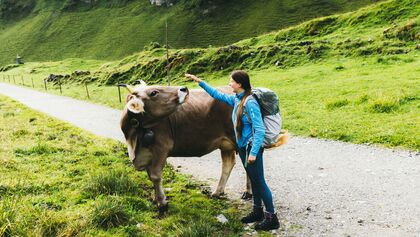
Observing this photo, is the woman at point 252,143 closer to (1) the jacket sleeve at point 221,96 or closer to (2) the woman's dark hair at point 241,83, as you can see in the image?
(2) the woman's dark hair at point 241,83

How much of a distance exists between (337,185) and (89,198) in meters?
5.78

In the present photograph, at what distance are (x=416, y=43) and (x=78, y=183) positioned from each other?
87.4 feet

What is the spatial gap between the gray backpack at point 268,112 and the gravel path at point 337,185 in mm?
1792

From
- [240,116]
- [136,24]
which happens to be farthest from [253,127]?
[136,24]

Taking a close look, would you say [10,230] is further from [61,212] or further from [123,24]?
[123,24]

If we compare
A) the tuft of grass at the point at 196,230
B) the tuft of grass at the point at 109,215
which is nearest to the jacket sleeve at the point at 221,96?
the tuft of grass at the point at 196,230

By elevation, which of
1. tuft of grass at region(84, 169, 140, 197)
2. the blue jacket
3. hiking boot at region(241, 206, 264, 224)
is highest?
the blue jacket

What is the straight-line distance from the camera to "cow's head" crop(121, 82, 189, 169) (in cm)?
720

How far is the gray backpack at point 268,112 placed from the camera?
6.66m

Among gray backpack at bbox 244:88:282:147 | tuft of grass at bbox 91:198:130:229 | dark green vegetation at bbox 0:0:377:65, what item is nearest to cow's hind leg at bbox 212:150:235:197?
gray backpack at bbox 244:88:282:147

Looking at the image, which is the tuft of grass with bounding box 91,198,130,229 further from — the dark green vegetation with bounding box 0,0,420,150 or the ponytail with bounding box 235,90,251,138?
the dark green vegetation with bounding box 0,0,420,150

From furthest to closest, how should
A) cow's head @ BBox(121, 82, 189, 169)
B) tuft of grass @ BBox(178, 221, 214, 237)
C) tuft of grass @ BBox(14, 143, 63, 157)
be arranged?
A: tuft of grass @ BBox(14, 143, 63, 157)
cow's head @ BBox(121, 82, 189, 169)
tuft of grass @ BBox(178, 221, 214, 237)

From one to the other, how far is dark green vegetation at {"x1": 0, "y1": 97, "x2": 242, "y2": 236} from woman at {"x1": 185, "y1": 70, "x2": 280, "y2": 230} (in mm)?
577

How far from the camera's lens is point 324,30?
3825 centimetres
